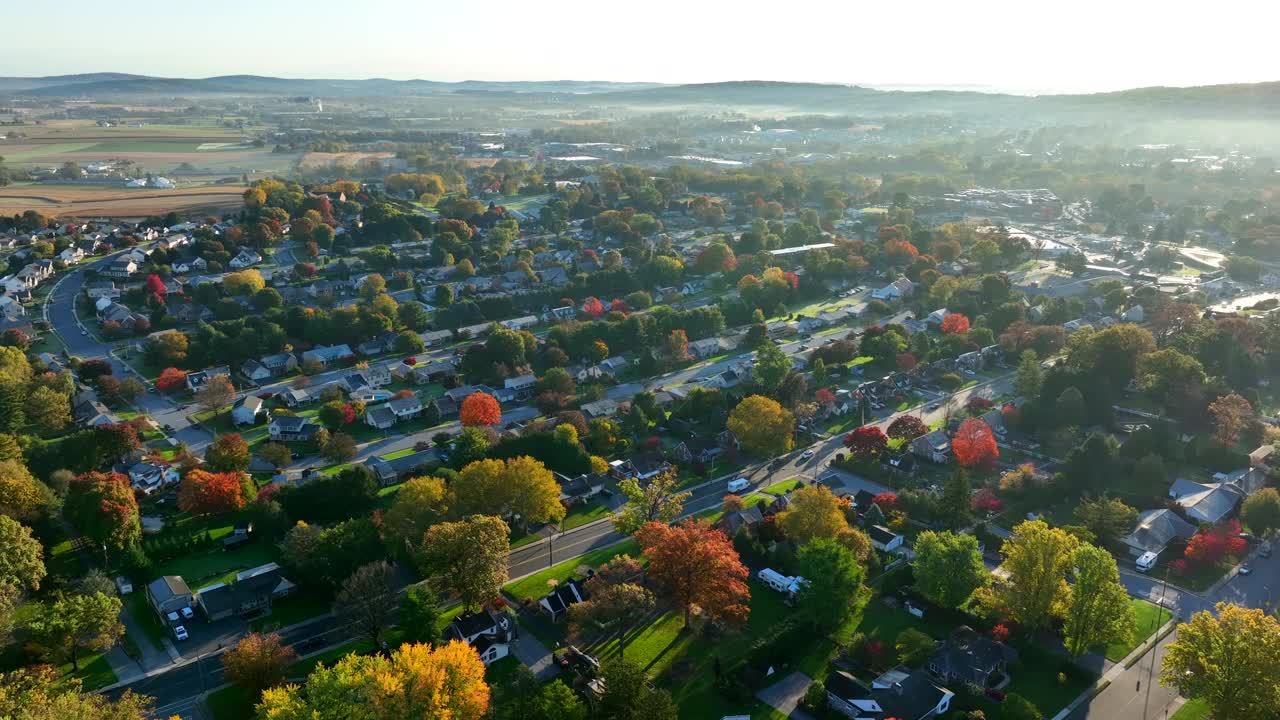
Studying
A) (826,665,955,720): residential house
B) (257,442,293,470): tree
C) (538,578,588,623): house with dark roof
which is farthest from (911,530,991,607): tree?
(257,442,293,470): tree

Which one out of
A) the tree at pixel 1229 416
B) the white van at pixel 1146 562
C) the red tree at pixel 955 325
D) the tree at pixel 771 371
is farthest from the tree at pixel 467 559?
the red tree at pixel 955 325

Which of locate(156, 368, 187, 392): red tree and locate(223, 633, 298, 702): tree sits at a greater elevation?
locate(156, 368, 187, 392): red tree

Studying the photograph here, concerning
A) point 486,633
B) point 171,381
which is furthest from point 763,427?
point 171,381

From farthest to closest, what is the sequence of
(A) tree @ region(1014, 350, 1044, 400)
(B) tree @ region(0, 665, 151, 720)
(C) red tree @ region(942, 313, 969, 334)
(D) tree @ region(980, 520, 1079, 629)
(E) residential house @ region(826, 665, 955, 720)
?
1. (C) red tree @ region(942, 313, 969, 334)
2. (A) tree @ region(1014, 350, 1044, 400)
3. (D) tree @ region(980, 520, 1079, 629)
4. (E) residential house @ region(826, 665, 955, 720)
5. (B) tree @ region(0, 665, 151, 720)

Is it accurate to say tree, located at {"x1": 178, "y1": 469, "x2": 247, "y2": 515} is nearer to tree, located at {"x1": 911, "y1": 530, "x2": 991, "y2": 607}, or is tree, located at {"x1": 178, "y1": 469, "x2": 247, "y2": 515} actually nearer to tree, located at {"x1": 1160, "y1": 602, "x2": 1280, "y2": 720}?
tree, located at {"x1": 911, "y1": 530, "x2": 991, "y2": 607}

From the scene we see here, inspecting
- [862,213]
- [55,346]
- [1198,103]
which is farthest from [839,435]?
[1198,103]

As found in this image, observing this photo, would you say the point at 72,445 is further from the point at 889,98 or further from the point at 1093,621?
the point at 889,98

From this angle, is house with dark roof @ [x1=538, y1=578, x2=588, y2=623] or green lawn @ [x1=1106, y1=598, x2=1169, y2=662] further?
house with dark roof @ [x1=538, y1=578, x2=588, y2=623]

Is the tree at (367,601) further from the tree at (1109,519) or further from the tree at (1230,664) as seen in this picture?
the tree at (1109,519)
